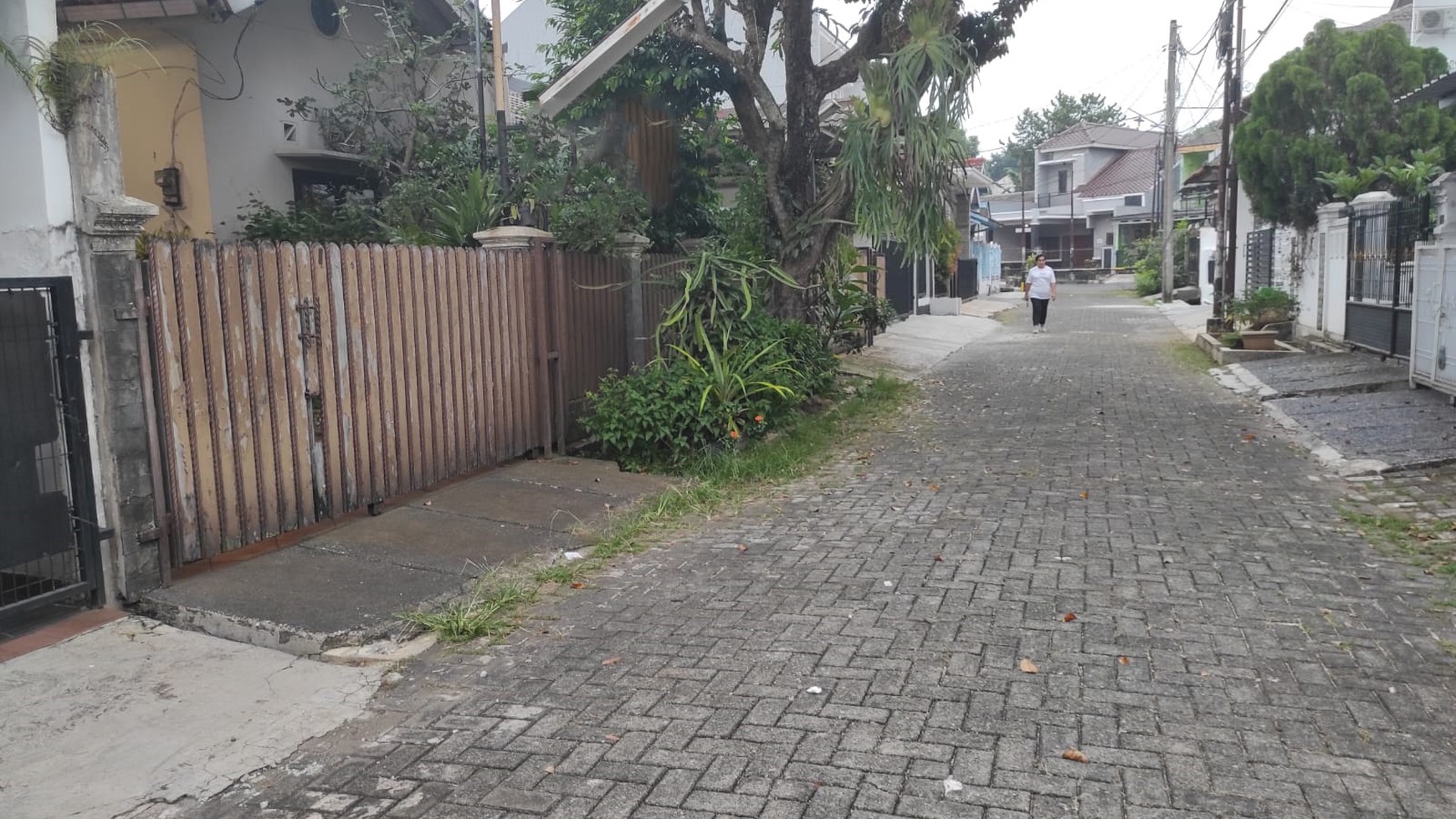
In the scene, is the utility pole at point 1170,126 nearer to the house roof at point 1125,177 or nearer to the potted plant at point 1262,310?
the potted plant at point 1262,310

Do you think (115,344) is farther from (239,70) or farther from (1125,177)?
(1125,177)

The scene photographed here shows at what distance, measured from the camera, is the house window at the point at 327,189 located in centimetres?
1127

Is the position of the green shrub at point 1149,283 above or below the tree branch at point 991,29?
below

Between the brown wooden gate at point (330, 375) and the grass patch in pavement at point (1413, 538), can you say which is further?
the grass patch in pavement at point (1413, 538)

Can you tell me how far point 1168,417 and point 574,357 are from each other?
6124 mm

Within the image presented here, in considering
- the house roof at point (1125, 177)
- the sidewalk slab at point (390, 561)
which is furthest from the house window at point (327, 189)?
the house roof at point (1125, 177)

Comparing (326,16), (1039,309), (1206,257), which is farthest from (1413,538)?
(1206,257)

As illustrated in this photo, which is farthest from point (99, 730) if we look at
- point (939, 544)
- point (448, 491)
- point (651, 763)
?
point (939, 544)

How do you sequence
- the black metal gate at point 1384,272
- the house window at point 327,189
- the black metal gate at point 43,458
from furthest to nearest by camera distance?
the black metal gate at point 1384,272, the house window at point 327,189, the black metal gate at point 43,458

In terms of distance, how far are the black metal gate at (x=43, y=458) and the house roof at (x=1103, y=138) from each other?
2307 inches

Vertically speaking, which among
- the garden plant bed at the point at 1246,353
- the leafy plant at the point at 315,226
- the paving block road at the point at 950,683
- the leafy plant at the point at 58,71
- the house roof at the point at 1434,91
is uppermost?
the house roof at the point at 1434,91

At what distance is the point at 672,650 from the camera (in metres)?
4.59

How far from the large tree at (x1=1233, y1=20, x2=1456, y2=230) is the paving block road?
973 centimetres

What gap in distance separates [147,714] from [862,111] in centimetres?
812
